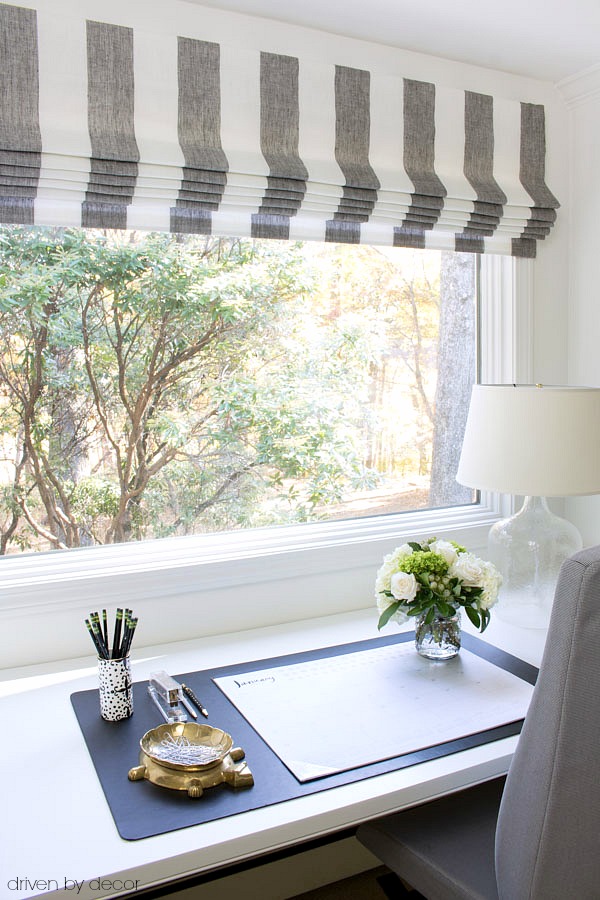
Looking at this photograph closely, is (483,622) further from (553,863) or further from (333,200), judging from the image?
(333,200)

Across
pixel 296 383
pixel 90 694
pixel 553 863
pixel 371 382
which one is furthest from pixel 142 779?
pixel 371 382

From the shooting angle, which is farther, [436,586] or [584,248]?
[584,248]

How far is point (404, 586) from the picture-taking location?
4.93 feet

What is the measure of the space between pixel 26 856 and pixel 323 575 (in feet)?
3.61

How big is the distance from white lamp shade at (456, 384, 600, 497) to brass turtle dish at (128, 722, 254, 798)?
827mm

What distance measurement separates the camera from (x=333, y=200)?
191 cm

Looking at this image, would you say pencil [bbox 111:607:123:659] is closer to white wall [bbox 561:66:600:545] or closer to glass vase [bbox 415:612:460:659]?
glass vase [bbox 415:612:460:659]

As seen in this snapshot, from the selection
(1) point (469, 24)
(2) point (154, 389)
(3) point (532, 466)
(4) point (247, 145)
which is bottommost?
(3) point (532, 466)

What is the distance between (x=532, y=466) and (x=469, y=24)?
1.17 m

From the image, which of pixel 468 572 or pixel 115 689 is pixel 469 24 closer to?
pixel 468 572

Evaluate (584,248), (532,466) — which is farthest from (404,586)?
(584,248)

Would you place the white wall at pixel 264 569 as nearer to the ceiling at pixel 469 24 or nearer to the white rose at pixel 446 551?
the ceiling at pixel 469 24

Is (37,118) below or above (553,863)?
above

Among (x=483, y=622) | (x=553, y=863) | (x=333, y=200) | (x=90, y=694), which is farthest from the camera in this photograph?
(x=333, y=200)
